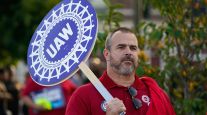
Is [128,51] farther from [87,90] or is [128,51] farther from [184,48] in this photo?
[184,48]

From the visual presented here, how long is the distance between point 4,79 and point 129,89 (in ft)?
25.4

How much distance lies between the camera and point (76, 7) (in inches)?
222

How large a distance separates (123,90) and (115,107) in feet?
1.38

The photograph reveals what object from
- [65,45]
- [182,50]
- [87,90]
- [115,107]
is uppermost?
[65,45]

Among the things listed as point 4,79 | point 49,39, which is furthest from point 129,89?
point 4,79

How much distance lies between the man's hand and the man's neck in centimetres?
39

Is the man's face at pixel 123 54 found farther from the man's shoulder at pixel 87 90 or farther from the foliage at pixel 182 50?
the foliage at pixel 182 50

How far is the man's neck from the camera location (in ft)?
18.6

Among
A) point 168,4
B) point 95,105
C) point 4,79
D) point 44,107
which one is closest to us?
point 95,105

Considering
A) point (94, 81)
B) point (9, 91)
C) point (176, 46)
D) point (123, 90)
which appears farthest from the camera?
point (9, 91)

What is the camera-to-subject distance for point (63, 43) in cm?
559

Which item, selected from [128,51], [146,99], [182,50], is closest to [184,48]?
[182,50]

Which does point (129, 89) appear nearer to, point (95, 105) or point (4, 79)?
point (95, 105)

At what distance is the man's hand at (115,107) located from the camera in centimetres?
527
